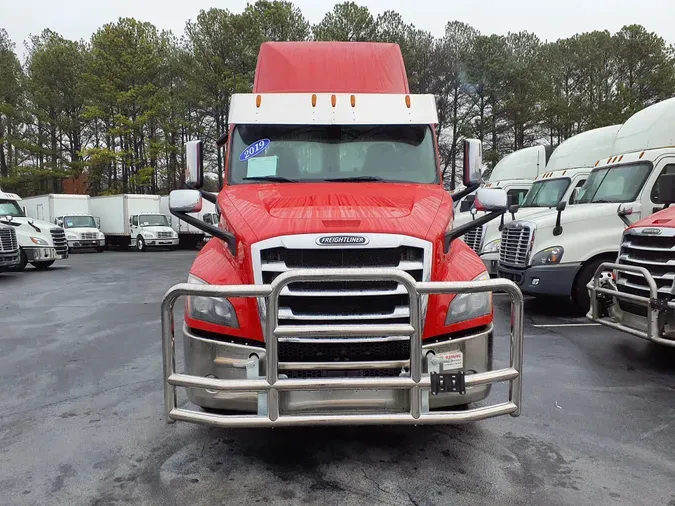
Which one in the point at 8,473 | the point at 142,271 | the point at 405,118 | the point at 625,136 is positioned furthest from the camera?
the point at 142,271

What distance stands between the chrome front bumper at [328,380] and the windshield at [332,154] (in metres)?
1.72

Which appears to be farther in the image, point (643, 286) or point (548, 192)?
point (548, 192)

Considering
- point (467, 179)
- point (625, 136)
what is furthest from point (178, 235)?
point (467, 179)

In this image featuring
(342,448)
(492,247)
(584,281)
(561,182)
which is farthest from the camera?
(561,182)

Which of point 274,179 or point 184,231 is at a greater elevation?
point 274,179

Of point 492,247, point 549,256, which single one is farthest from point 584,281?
point 492,247

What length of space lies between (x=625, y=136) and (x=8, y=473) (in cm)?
945

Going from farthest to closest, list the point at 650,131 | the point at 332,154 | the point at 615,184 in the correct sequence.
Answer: the point at 615,184 < the point at 650,131 < the point at 332,154

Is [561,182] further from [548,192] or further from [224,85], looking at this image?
[224,85]

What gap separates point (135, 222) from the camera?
28.8 m

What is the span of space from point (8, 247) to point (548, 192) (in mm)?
13833

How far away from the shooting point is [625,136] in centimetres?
909

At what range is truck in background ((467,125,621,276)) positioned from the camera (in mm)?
10984

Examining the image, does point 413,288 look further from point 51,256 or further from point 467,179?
point 51,256
